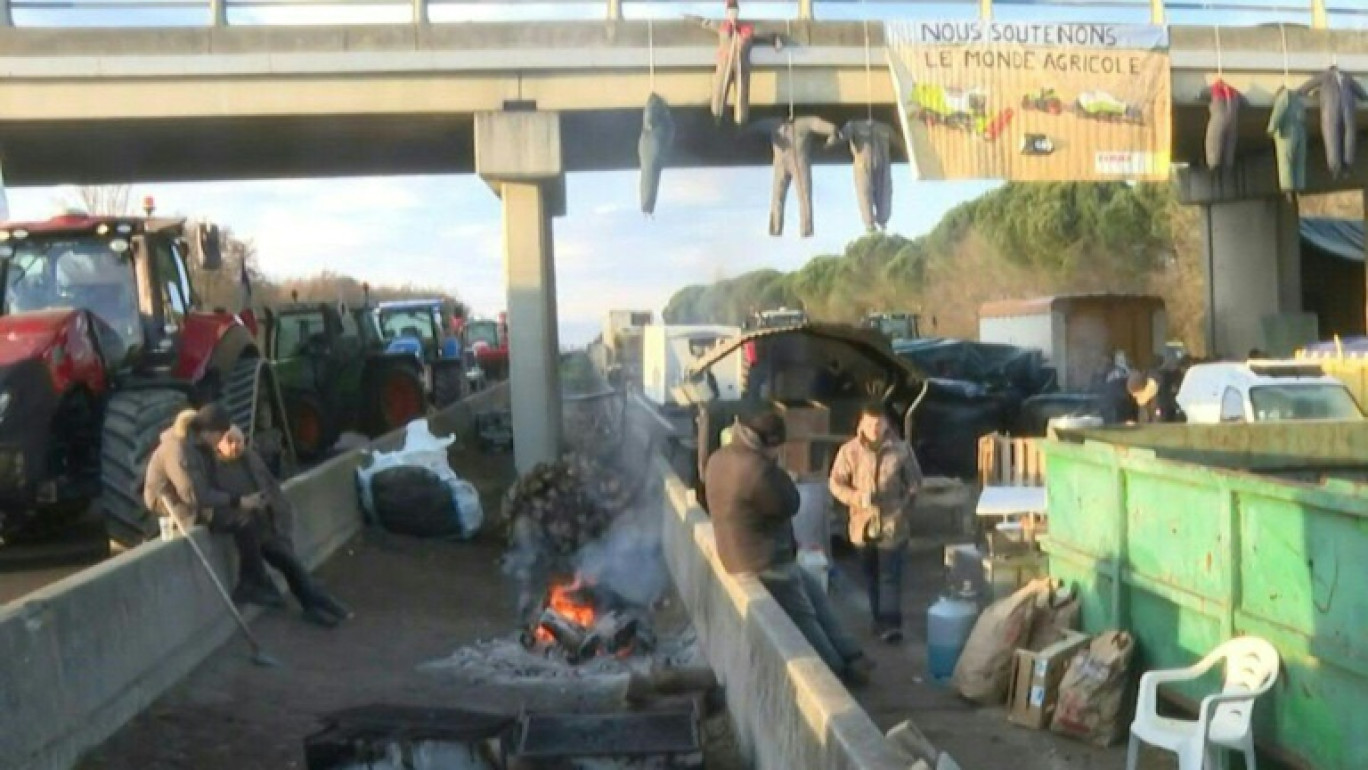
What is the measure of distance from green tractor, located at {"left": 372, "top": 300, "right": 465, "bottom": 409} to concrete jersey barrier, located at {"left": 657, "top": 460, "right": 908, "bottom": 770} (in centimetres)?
2004

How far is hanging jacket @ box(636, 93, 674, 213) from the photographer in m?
18.9

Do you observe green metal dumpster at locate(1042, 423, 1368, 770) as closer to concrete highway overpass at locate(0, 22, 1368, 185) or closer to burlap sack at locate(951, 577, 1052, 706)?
burlap sack at locate(951, 577, 1052, 706)

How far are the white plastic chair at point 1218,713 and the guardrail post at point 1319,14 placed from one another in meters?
16.5

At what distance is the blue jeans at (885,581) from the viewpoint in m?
10.8

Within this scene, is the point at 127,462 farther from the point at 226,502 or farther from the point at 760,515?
the point at 760,515

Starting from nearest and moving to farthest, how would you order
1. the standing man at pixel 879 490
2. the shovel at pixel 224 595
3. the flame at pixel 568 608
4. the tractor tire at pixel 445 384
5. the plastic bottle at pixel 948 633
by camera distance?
the plastic bottle at pixel 948 633
the shovel at pixel 224 595
the standing man at pixel 879 490
the flame at pixel 568 608
the tractor tire at pixel 445 384

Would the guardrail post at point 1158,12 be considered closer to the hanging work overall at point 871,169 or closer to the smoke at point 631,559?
the hanging work overall at point 871,169

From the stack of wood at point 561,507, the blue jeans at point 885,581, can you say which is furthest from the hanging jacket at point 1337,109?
the blue jeans at point 885,581

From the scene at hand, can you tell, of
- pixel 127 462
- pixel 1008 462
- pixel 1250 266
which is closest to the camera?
pixel 127 462

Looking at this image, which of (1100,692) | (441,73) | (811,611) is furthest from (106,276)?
(1100,692)

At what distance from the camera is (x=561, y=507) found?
16672mm

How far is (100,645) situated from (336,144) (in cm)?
1524

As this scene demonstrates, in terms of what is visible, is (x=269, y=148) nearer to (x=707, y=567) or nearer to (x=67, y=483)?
(x=67, y=483)

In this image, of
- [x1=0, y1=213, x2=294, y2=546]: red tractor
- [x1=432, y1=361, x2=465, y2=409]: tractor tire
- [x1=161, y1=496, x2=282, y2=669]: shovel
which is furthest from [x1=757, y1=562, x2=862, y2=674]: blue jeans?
[x1=432, y1=361, x2=465, y2=409]: tractor tire
